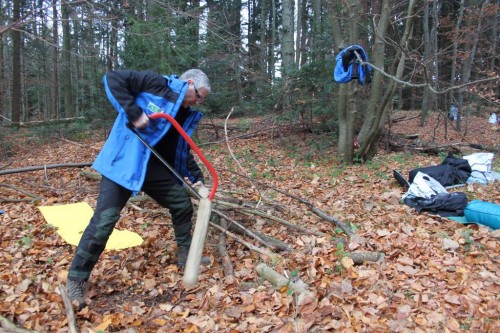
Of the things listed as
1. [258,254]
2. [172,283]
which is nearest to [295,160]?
[258,254]

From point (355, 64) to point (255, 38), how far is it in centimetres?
2260

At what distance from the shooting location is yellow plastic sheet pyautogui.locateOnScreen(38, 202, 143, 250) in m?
4.14

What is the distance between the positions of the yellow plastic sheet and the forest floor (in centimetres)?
8

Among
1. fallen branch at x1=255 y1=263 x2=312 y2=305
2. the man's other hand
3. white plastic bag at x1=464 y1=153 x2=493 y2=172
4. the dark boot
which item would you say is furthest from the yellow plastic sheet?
white plastic bag at x1=464 y1=153 x2=493 y2=172

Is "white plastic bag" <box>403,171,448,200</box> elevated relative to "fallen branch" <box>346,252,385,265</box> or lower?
elevated

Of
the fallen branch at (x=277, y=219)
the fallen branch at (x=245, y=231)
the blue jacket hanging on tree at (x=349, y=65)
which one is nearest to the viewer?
the fallen branch at (x=245, y=231)

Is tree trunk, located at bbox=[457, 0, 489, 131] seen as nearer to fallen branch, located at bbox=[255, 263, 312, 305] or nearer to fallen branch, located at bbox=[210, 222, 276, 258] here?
fallen branch, located at bbox=[210, 222, 276, 258]

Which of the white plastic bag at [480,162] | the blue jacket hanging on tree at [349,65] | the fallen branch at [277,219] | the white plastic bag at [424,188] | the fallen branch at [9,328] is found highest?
the blue jacket hanging on tree at [349,65]

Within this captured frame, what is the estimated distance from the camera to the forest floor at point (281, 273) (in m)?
2.78

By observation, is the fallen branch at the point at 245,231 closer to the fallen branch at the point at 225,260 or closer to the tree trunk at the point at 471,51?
the fallen branch at the point at 225,260

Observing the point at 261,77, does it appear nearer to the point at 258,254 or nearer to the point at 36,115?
the point at 258,254

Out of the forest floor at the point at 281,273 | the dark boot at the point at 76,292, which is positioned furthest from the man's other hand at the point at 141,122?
the forest floor at the point at 281,273

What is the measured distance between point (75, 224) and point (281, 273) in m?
2.69

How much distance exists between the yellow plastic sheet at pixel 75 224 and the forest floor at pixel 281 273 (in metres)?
0.08
